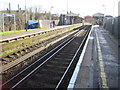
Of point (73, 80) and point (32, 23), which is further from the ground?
point (32, 23)

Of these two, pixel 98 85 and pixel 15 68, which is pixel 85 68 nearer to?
pixel 98 85

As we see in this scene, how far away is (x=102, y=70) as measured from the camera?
786 centimetres

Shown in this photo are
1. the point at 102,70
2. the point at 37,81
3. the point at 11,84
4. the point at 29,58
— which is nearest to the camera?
the point at 11,84

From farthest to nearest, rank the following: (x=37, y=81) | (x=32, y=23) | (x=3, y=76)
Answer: (x=32, y=23), (x=3, y=76), (x=37, y=81)

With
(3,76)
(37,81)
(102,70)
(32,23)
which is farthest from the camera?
(32,23)

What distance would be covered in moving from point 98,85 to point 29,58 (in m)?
5.84

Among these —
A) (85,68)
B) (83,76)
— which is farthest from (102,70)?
(83,76)

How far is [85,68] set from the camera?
8.12 metres

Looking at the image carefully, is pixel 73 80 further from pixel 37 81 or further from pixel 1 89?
pixel 1 89

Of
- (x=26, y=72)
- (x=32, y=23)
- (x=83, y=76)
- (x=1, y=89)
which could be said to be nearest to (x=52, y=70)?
(x=26, y=72)

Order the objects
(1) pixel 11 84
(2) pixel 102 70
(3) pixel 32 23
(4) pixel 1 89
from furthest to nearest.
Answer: (3) pixel 32 23 → (2) pixel 102 70 → (1) pixel 11 84 → (4) pixel 1 89

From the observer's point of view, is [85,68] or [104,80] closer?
[104,80]

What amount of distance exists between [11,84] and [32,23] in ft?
93.7

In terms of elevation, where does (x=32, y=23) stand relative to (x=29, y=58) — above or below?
above
